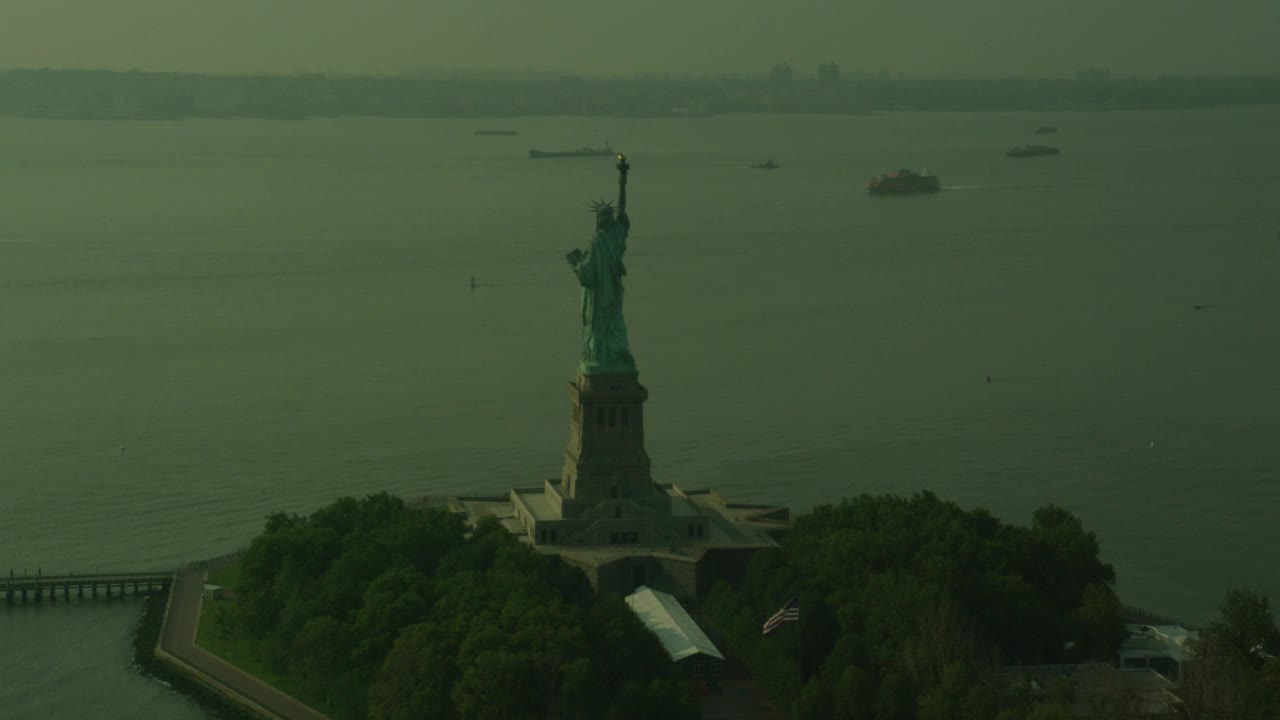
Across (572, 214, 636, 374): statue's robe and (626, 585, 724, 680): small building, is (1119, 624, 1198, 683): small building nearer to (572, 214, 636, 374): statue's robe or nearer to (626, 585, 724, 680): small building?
(626, 585, 724, 680): small building

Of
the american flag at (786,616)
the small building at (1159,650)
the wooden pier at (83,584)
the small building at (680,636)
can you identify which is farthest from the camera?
the wooden pier at (83,584)

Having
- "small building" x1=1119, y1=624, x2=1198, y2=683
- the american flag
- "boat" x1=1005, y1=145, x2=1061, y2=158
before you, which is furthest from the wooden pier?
"boat" x1=1005, y1=145, x2=1061, y2=158

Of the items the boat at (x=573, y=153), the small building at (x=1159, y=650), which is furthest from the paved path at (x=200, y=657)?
the boat at (x=573, y=153)

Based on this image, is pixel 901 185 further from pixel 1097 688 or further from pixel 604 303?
pixel 1097 688

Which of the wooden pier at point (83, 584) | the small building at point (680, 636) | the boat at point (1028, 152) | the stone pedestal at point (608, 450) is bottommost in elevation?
the wooden pier at point (83, 584)

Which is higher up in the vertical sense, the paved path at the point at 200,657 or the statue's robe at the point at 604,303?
the statue's robe at the point at 604,303

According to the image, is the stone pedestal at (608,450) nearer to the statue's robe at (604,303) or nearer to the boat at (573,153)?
the statue's robe at (604,303)
